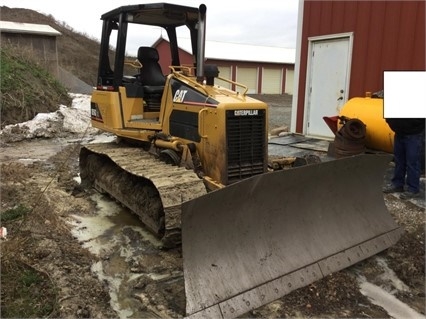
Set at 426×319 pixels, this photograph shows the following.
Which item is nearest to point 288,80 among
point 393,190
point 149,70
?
point 393,190

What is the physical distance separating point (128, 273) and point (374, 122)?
498cm

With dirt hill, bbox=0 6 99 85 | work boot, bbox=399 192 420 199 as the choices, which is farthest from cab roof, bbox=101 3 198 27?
dirt hill, bbox=0 6 99 85

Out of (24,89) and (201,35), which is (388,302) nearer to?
(201,35)

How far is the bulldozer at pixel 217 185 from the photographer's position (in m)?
3.33

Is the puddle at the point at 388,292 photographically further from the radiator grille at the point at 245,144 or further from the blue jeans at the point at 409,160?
the blue jeans at the point at 409,160

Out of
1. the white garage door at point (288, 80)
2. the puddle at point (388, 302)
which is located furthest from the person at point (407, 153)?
the white garage door at point (288, 80)

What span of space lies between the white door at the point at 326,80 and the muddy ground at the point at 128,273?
13.4ft

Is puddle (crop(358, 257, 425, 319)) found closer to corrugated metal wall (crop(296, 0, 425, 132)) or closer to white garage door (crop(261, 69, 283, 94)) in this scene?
corrugated metal wall (crop(296, 0, 425, 132))

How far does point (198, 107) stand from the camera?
464cm

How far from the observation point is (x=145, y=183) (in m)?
4.72

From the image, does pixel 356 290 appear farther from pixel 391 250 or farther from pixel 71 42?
pixel 71 42

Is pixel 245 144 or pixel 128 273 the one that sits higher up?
pixel 245 144

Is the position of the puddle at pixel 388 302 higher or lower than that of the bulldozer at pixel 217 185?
lower

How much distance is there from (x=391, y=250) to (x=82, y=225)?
3.32m
